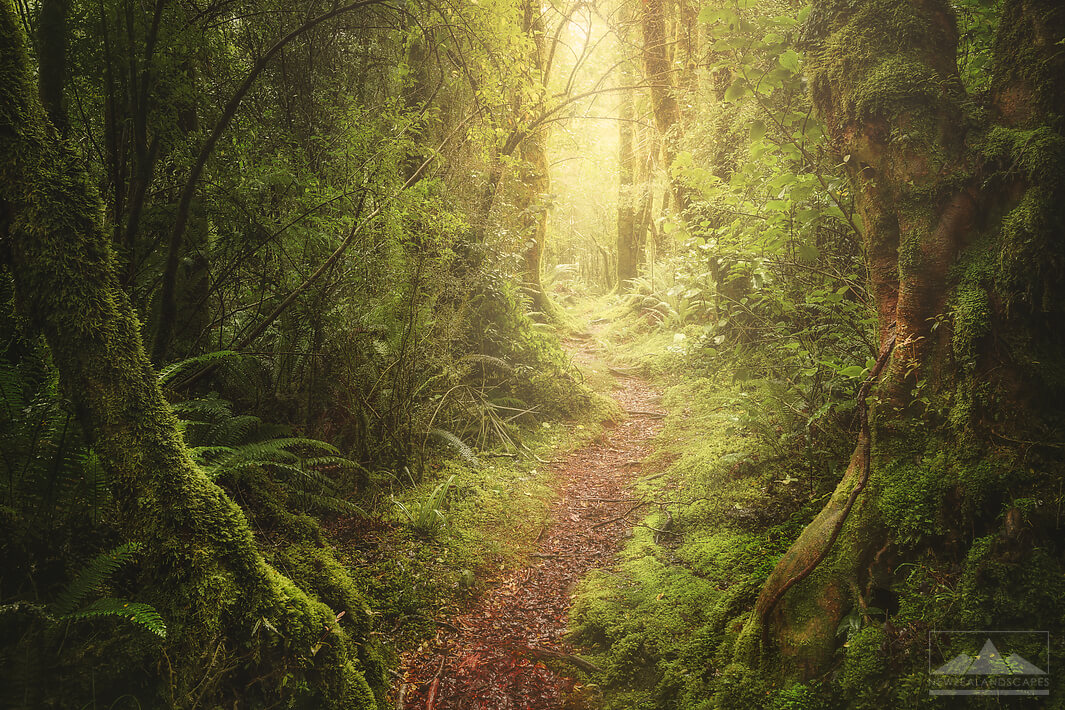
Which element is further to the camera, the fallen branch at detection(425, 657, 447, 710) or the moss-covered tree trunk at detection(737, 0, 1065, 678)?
the fallen branch at detection(425, 657, 447, 710)

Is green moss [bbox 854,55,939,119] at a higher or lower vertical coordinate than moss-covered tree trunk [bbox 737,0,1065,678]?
higher

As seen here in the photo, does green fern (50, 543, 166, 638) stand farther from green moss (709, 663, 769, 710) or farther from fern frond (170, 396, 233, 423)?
green moss (709, 663, 769, 710)

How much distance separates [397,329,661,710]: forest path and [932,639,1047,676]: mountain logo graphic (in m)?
2.30

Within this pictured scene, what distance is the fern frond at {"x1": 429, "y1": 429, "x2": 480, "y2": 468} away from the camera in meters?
6.54

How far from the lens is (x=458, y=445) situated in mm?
6574

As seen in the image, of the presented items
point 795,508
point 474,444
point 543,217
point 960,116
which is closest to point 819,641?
point 795,508

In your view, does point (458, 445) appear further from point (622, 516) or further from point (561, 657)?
point (561, 657)

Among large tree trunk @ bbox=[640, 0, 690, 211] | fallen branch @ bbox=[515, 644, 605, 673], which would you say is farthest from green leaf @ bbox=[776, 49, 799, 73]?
large tree trunk @ bbox=[640, 0, 690, 211]

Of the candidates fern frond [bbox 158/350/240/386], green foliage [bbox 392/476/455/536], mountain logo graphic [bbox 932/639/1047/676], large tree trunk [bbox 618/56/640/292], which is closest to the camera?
mountain logo graphic [bbox 932/639/1047/676]

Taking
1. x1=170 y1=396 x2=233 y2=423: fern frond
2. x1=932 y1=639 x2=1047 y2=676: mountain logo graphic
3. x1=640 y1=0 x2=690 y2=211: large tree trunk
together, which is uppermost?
x1=640 y1=0 x2=690 y2=211: large tree trunk

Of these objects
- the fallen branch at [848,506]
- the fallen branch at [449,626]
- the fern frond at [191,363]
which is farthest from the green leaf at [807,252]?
the fern frond at [191,363]

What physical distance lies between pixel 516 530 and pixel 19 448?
431 centimetres

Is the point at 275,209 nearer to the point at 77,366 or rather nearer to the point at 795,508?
the point at 77,366

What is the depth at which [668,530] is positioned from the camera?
5.30 m
